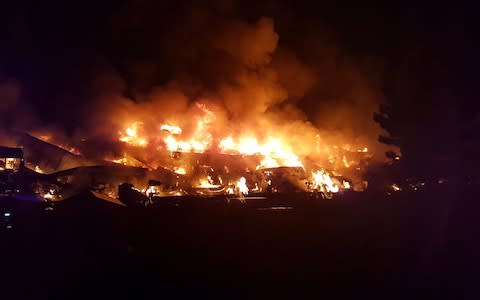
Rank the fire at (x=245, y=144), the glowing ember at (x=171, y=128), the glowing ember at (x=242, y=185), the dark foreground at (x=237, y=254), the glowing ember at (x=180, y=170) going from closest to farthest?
the dark foreground at (x=237, y=254) < the glowing ember at (x=242, y=185) < the glowing ember at (x=180, y=170) < the fire at (x=245, y=144) < the glowing ember at (x=171, y=128)

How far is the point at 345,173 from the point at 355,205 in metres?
18.9

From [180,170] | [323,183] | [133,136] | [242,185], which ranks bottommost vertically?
[242,185]

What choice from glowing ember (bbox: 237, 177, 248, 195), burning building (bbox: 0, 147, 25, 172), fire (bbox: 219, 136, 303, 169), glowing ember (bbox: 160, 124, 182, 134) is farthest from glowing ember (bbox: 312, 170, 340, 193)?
burning building (bbox: 0, 147, 25, 172)

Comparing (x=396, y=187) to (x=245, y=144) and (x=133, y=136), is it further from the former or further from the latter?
(x=133, y=136)

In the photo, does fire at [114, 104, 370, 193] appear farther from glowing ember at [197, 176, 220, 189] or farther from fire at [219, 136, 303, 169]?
glowing ember at [197, 176, 220, 189]

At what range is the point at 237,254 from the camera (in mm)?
14914

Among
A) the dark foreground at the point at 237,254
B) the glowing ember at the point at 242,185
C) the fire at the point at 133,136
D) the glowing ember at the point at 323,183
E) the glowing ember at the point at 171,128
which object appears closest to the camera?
the dark foreground at the point at 237,254

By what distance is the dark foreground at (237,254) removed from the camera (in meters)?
11.4

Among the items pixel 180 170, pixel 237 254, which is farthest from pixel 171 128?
pixel 237 254

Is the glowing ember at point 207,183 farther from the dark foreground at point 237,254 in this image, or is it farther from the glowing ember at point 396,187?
the dark foreground at point 237,254

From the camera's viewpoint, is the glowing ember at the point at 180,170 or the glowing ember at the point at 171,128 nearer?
the glowing ember at the point at 180,170

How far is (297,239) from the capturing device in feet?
55.2

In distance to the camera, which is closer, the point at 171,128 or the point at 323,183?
the point at 323,183

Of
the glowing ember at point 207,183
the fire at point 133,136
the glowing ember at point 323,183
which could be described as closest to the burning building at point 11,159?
the fire at point 133,136
